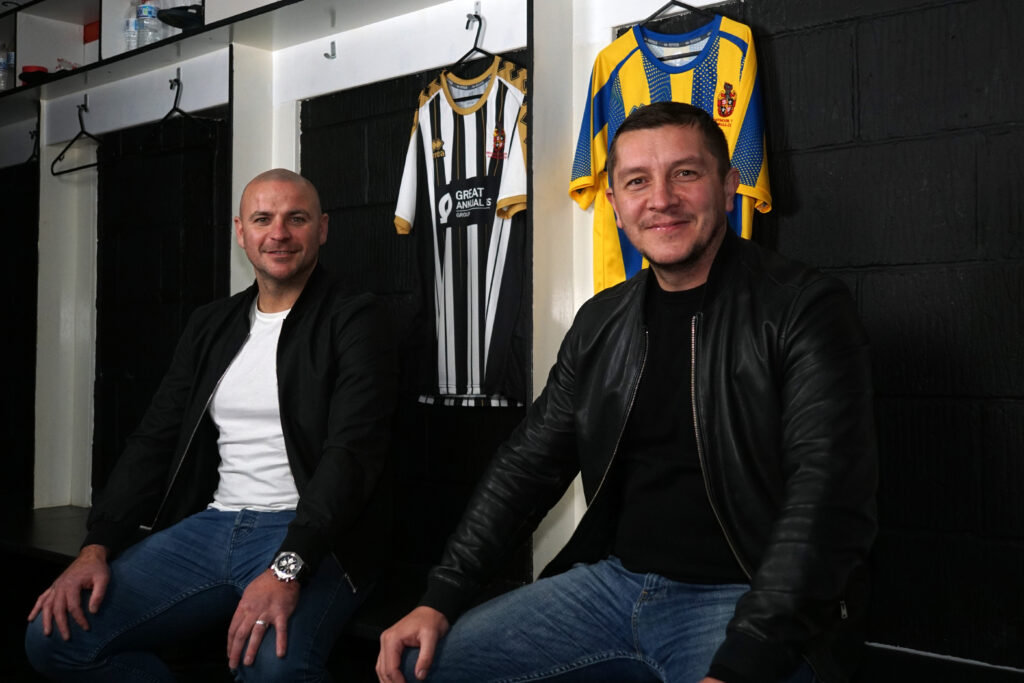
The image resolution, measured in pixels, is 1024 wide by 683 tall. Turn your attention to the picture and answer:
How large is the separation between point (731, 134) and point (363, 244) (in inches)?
54.5

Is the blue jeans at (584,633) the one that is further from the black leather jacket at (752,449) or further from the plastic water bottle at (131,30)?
the plastic water bottle at (131,30)

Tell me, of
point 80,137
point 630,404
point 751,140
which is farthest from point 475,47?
point 80,137

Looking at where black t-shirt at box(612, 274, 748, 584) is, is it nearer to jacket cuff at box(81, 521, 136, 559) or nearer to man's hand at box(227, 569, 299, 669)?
man's hand at box(227, 569, 299, 669)

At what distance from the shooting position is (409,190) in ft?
9.37

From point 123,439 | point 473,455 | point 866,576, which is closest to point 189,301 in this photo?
point 123,439

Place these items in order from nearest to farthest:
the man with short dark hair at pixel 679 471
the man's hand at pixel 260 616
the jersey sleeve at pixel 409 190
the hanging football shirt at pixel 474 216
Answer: the man with short dark hair at pixel 679 471 < the man's hand at pixel 260 616 < the hanging football shirt at pixel 474 216 < the jersey sleeve at pixel 409 190

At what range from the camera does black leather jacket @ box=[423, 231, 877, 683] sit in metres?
1.24

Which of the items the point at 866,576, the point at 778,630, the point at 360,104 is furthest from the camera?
the point at 360,104

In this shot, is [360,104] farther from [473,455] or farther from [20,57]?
[20,57]

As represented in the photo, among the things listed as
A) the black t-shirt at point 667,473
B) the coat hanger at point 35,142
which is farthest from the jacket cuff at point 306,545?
the coat hanger at point 35,142

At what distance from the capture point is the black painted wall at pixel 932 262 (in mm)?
2000

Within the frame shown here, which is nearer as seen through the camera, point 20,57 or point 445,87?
point 445,87

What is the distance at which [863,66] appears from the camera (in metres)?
2.19

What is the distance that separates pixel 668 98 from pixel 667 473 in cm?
120
